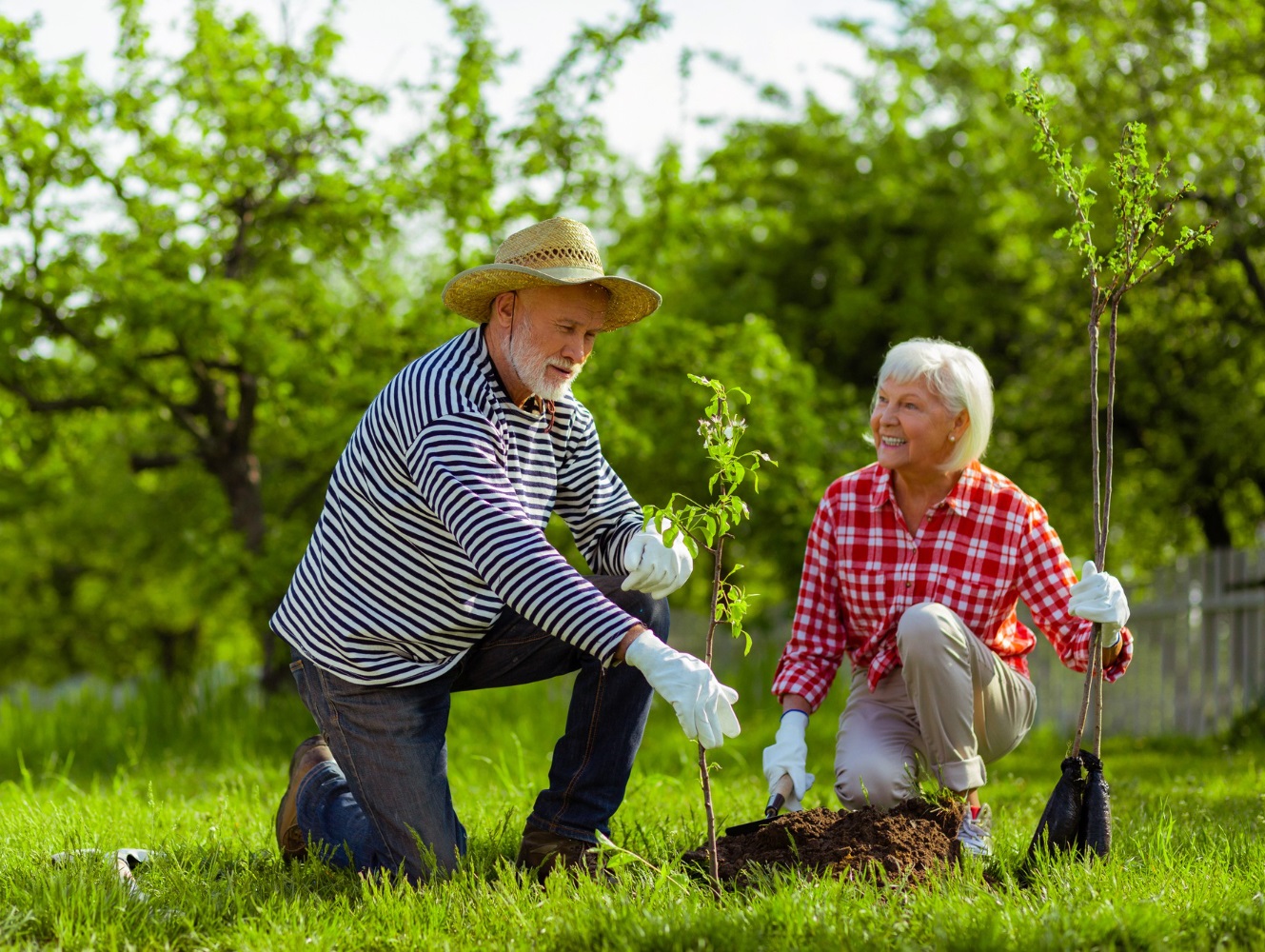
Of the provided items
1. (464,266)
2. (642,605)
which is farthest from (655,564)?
(464,266)

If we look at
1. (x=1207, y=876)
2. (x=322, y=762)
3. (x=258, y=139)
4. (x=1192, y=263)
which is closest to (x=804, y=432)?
(x=1192, y=263)

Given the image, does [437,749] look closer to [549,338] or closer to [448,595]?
[448,595]

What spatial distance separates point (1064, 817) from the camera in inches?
113

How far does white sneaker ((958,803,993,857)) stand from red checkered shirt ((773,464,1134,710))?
18.8 inches

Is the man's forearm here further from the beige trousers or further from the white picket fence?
the white picket fence

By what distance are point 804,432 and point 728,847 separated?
4.07m

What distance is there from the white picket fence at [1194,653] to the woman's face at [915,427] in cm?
Result: 420

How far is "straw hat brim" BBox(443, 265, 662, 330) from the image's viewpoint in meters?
3.06

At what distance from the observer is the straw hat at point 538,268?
3068 millimetres

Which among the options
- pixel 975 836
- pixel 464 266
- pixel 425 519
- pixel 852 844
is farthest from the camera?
pixel 464 266

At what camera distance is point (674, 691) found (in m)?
2.53

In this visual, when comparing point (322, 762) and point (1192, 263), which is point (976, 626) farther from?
point (1192, 263)

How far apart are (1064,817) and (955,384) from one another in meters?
1.18

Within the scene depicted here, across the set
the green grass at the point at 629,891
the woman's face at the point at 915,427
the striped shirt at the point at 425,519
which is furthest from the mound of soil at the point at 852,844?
the woman's face at the point at 915,427
